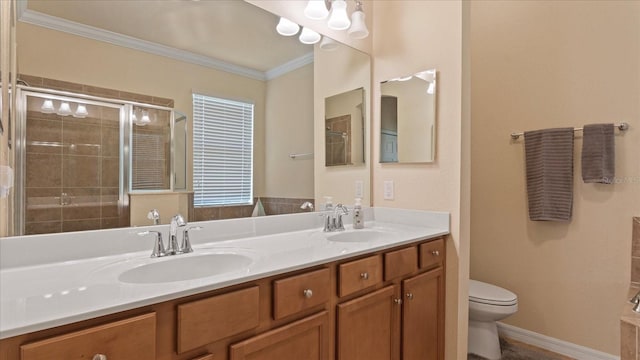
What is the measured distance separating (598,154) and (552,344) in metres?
1.30

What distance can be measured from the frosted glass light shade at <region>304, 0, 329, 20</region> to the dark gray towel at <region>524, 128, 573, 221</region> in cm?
164

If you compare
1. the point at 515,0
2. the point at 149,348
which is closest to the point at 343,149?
the point at 149,348

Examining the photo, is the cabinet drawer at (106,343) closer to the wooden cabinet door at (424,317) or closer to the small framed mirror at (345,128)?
the wooden cabinet door at (424,317)

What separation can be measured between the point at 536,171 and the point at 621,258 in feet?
2.25

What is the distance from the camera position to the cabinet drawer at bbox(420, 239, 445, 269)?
5.46 feet

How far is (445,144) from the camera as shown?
6.07 feet

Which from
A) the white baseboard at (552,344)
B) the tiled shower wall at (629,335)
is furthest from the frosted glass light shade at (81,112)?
the white baseboard at (552,344)

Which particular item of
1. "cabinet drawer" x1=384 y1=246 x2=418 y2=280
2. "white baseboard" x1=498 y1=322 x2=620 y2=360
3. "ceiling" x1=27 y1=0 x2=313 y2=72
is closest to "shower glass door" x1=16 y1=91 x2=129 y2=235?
"ceiling" x1=27 y1=0 x2=313 y2=72

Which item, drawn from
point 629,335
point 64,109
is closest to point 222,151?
point 64,109

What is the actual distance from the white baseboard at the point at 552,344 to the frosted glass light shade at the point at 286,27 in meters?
2.52

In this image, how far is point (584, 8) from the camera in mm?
2102

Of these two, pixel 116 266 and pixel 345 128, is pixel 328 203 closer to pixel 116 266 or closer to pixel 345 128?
pixel 345 128

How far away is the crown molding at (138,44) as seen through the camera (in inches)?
43.3

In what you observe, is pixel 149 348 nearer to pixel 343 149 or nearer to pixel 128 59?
pixel 128 59
